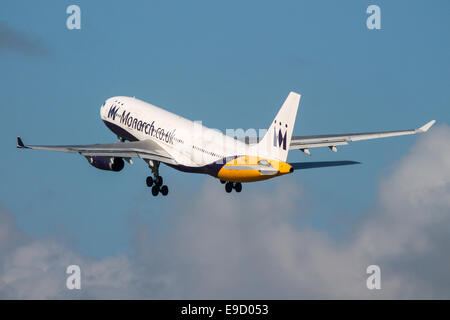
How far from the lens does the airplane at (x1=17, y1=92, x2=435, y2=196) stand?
6356cm

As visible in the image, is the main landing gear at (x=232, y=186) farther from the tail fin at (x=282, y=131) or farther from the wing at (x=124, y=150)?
the tail fin at (x=282, y=131)

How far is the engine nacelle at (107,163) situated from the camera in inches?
3056

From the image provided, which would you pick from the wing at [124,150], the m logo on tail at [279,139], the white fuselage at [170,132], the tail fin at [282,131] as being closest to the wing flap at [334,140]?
the white fuselage at [170,132]

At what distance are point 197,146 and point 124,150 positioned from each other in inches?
246

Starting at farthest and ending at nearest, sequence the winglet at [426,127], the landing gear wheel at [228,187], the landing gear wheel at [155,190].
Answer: the landing gear wheel at [155,190] → the landing gear wheel at [228,187] → the winglet at [426,127]

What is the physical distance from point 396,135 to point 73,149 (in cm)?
2551

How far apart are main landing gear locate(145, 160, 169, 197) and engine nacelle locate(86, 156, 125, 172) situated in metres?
2.76

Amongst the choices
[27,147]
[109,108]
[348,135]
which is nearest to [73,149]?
[27,147]

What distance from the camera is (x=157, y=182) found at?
76812 mm

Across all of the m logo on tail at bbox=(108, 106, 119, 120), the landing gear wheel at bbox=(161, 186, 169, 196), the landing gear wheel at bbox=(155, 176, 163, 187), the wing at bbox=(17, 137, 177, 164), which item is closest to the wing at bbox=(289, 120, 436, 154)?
the wing at bbox=(17, 137, 177, 164)

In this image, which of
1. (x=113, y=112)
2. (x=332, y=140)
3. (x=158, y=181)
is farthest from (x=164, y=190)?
(x=332, y=140)

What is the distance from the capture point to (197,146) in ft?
239

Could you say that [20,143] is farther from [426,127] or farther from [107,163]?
[426,127]

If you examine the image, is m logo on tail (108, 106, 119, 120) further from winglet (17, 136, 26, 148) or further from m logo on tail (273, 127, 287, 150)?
m logo on tail (273, 127, 287, 150)
